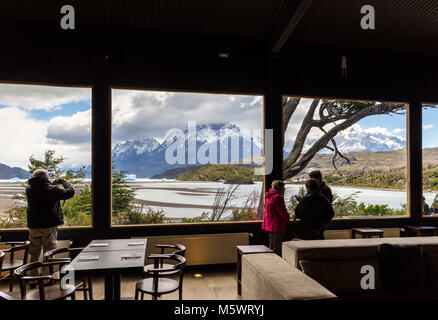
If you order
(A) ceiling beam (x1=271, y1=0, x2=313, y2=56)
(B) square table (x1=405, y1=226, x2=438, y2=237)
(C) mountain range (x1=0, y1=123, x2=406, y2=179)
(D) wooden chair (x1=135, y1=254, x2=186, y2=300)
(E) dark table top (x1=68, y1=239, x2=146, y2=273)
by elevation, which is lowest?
(B) square table (x1=405, y1=226, x2=438, y2=237)

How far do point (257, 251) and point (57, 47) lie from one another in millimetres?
4269

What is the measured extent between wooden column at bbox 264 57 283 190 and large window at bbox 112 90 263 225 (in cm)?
15

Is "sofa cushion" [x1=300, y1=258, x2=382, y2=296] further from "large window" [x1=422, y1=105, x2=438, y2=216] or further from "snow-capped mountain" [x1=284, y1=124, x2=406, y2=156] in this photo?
"large window" [x1=422, y1=105, x2=438, y2=216]

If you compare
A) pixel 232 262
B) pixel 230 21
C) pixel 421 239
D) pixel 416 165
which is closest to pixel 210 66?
pixel 230 21

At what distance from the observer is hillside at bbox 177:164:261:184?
15.9ft

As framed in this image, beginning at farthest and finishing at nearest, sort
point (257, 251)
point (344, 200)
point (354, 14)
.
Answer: point (344, 200) → point (354, 14) → point (257, 251)

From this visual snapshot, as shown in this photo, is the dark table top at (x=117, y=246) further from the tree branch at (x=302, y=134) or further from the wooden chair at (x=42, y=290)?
the tree branch at (x=302, y=134)

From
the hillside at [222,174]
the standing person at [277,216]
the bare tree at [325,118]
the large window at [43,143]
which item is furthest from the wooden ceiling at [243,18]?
the standing person at [277,216]

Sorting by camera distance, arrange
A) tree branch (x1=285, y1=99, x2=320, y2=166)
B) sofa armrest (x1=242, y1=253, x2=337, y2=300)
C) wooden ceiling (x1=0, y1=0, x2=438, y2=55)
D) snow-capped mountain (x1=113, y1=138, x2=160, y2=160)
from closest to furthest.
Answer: sofa armrest (x1=242, y1=253, x2=337, y2=300)
wooden ceiling (x1=0, y1=0, x2=438, y2=55)
snow-capped mountain (x1=113, y1=138, x2=160, y2=160)
tree branch (x1=285, y1=99, x2=320, y2=166)

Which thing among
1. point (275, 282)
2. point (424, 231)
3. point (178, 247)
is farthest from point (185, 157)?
point (424, 231)

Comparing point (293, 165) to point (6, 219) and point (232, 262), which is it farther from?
point (6, 219)

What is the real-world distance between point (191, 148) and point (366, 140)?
360cm

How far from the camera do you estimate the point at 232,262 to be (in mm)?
4461
